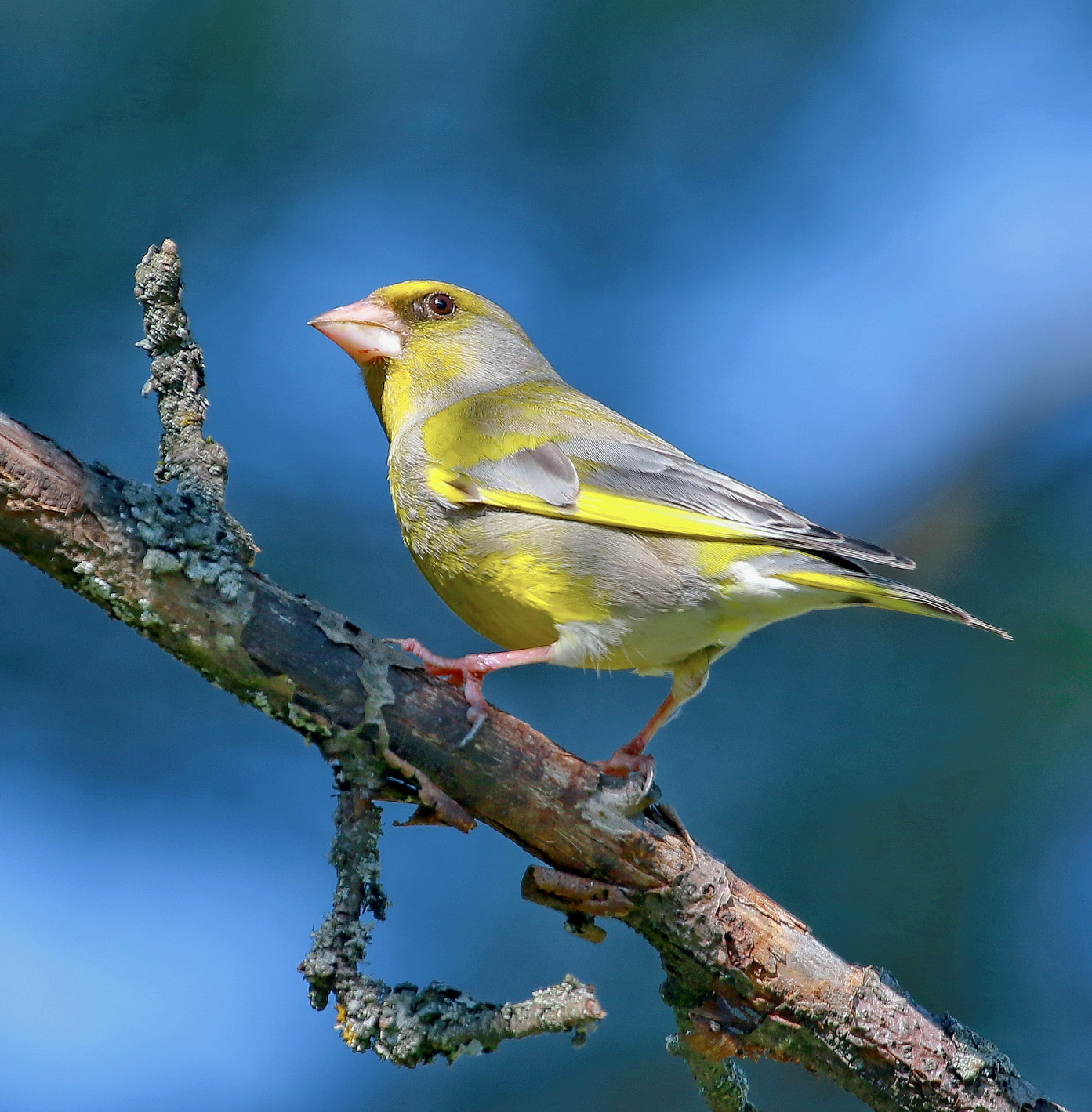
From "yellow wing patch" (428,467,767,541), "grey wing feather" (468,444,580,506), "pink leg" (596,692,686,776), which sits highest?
"grey wing feather" (468,444,580,506)

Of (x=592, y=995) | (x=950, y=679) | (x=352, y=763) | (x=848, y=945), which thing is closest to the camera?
(x=592, y=995)

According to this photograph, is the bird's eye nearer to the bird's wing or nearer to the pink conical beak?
the pink conical beak

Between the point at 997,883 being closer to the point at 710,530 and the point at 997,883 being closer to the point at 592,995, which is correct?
the point at 710,530

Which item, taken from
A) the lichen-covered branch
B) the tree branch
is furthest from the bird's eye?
the lichen-covered branch

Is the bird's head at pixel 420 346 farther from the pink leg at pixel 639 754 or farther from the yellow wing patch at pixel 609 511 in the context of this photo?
the pink leg at pixel 639 754

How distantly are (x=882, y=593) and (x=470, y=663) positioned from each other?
1095mm

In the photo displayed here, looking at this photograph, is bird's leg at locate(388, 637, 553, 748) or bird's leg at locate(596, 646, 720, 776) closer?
bird's leg at locate(388, 637, 553, 748)

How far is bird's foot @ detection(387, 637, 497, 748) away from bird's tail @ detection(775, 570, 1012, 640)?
2.85 ft

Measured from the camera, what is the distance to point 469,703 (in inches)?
107

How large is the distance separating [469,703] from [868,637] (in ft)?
10.4

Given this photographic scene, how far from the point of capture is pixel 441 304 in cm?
437

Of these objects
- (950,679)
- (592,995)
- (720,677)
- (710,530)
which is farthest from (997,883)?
(592,995)

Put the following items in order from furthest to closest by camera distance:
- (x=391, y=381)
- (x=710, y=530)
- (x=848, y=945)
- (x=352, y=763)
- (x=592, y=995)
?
1. (x=848, y=945)
2. (x=391, y=381)
3. (x=710, y=530)
4. (x=352, y=763)
5. (x=592, y=995)

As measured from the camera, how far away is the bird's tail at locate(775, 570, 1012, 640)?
302cm
